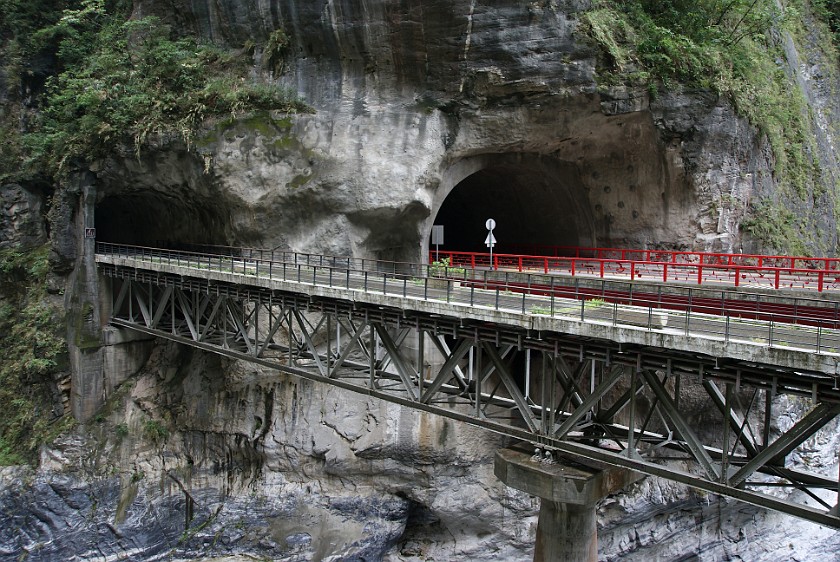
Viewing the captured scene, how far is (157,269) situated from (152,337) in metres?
5.84

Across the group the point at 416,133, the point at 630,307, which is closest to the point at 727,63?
the point at 416,133

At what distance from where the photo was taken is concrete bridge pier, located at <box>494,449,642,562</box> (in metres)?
11.9

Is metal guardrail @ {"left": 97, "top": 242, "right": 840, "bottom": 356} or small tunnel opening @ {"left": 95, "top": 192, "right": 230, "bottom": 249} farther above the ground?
small tunnel opening @ {"left": 95, "top": 192, "right": 230, "bottom": 249}

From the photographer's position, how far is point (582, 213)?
25312 mm

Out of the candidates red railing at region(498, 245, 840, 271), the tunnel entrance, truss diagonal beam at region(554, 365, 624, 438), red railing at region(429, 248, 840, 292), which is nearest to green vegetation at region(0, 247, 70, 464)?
red railing at region(429, 248, 840, 292)

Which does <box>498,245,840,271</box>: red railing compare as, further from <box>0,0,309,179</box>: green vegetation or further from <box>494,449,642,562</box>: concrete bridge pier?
<box>0,0,309,179</box>: green vegetation

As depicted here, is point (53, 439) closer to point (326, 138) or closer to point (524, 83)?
point (326, 138)

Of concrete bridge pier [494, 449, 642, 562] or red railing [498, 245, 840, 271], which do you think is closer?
concrete bridge pier [494, 449, 642, 562]

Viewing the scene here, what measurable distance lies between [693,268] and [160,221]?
2096cm

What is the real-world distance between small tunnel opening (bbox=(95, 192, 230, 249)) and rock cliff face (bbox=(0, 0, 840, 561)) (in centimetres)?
97

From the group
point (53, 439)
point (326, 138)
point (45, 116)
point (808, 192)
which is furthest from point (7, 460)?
point (808, 192)

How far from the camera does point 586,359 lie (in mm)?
11914

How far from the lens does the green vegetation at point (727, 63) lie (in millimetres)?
20844

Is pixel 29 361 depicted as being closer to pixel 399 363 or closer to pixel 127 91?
pixel 127 91
